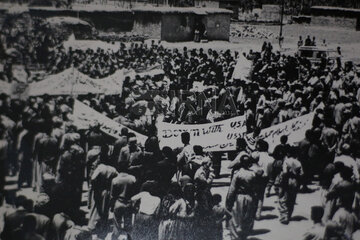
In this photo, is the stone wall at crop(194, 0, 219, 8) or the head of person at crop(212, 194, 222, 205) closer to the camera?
the head of person at crop(212, 194, 222, 205)

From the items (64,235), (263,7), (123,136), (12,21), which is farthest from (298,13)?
(64,235)

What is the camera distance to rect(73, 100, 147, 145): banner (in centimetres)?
450

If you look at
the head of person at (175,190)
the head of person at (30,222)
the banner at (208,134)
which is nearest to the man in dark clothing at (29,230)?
the head of person at (30,222)

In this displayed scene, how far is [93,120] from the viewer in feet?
14.9

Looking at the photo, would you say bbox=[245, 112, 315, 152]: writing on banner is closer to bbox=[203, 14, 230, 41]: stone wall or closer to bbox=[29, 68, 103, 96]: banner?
bbox=[203, 14, 230, 41]: stone wall

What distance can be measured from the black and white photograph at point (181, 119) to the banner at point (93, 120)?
11 millimetres

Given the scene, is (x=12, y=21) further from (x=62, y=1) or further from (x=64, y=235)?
(x=64, y=235)

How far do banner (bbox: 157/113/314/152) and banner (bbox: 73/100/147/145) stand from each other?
0.32m

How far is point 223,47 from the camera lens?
4992mm

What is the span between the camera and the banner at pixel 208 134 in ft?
15.5

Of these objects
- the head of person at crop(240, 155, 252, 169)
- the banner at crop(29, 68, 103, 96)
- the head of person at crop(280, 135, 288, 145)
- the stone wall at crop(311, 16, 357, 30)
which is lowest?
the head of person at crop(240, 155, 252, 169)

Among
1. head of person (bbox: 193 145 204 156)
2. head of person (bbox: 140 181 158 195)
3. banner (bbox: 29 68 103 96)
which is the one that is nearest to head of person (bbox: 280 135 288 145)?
head of person (bbox: 193 145 204 156)

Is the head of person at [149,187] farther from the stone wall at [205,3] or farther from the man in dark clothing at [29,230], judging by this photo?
the stone wall at [205,3]

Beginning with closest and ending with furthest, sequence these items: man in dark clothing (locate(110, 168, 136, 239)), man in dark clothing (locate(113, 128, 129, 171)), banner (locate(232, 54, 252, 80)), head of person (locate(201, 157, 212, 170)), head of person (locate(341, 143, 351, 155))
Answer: man in dark clothing (locate(110, 168, 136, 239)) < man in dark clothing (locate(113, 128, 129, 171)) < head of person (locate(201, 157, 212, 170)) < head of person (locate(341, 143, 351, 155)) < banner (locate(232, 54, 252, 80))
